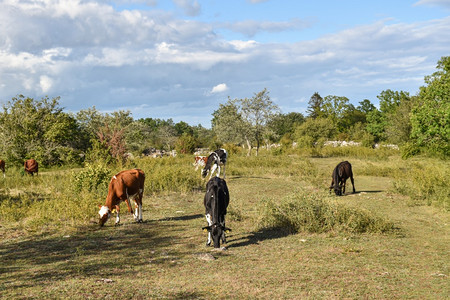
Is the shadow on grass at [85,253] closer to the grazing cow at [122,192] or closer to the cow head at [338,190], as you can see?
the grazing cow at [122,192]

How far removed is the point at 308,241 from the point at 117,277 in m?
5.21

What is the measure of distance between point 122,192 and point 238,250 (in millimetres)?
4735

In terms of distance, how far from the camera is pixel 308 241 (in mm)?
10062

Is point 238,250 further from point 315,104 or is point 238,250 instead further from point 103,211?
point 315,104

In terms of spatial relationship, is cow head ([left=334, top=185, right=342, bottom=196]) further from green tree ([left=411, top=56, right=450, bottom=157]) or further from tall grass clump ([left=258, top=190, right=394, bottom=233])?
green tree ([left=411, top=56, right=450, bottom=157])

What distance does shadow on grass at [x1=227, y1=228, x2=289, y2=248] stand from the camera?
9.99m

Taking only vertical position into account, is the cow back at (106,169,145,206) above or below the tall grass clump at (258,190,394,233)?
above

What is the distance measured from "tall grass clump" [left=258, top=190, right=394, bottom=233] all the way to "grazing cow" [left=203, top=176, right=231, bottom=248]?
221 centimetres

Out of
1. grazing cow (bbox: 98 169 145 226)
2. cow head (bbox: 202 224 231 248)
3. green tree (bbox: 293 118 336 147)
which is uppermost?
green tree (bbox: 293 118 336 147)

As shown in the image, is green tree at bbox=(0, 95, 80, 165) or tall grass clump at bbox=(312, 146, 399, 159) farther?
tall grass clump at bbox=(312, 146, 399, 159)

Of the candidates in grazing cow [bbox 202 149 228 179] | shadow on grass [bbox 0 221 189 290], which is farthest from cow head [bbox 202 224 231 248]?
grazing cow [bbox 202 149 228 179]

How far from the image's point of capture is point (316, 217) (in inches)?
437

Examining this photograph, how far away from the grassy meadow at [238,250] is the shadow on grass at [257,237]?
0.03 m

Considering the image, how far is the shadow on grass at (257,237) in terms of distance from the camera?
999cm
